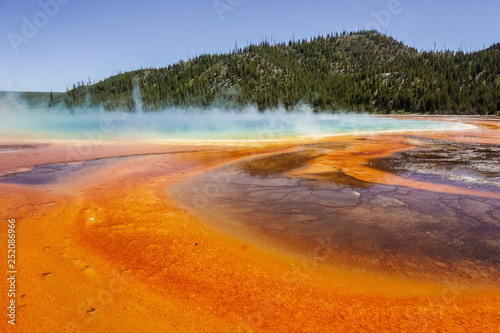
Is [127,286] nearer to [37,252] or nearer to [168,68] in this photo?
[37,252]

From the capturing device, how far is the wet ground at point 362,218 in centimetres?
437

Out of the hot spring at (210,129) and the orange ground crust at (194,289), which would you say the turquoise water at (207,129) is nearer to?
the hot spring at (210,129)

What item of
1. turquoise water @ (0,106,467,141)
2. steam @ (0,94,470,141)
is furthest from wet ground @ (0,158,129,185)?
turquoise water @ (0,106,467,141)

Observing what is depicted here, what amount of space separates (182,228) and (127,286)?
1.89 meters

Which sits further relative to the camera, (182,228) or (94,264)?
(182,228)

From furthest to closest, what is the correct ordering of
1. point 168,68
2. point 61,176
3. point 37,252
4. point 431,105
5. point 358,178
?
1. point 168,68
2. point 431,105
3. point 61,176
4. point 358,178
5. point 37,252

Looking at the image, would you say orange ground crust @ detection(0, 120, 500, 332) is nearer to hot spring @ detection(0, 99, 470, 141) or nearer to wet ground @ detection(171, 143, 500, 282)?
wet ground @ detection(171, 143, 500, 282)

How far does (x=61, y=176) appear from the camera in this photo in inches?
398

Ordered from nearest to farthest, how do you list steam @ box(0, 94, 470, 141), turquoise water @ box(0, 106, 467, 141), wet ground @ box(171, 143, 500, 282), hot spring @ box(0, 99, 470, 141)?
wet ground @ box(171, 143, 500, 282), hot spring @ box(0, 99, 470, 141), steam @ box(0, 94, 470, 141), turquoise water @ box(0, 106, 467, 141)

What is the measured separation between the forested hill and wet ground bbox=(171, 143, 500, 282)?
58.5m

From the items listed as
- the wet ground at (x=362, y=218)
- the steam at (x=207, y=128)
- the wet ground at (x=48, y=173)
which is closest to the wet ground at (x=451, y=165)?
the wet ground at (x=362, y=218)

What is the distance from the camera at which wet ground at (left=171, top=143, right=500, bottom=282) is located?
4.37 m

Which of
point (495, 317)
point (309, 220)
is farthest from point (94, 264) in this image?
point (495, 317)

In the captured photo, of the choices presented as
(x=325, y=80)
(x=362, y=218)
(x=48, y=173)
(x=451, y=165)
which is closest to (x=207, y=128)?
(x=48, y=173)
